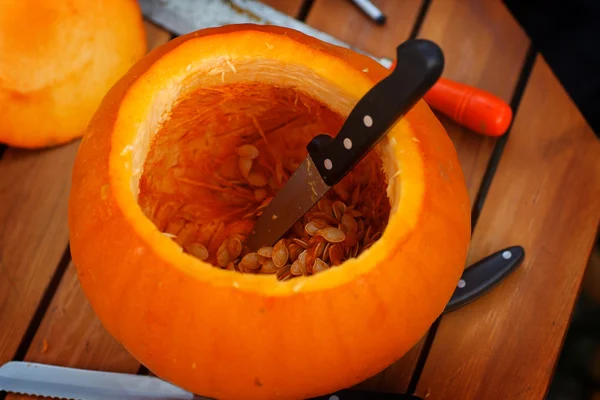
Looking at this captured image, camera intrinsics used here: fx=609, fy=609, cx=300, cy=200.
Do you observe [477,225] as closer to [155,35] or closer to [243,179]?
[243,179]

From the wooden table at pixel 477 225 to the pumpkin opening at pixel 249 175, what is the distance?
0.67ft

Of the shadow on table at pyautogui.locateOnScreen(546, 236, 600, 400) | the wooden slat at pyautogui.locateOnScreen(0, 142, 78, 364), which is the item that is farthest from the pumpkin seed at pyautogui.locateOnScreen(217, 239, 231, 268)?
the shadow on table at pyautogui.locateOnScreen(546, 236, 600, 400)

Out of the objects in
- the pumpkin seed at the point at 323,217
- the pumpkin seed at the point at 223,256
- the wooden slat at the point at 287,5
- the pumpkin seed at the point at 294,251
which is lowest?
the pumpkin seed at the point at 223,256

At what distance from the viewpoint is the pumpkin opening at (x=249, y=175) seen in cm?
63

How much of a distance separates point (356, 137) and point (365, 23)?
17.5 inches

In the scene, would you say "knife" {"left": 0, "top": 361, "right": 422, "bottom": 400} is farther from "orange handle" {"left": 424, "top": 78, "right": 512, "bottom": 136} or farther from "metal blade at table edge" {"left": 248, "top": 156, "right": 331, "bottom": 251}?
"orange handle" {"left": 424, "top": 78, "right": 512, "bottom": 136}

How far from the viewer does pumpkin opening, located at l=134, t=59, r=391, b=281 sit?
0.63 metres

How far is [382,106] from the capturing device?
0.47m

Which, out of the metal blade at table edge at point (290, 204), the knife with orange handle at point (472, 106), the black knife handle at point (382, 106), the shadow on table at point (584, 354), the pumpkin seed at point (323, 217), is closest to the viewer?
the black knife handle at point (382, 106)

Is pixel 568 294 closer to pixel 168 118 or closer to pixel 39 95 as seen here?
pixel 168 118

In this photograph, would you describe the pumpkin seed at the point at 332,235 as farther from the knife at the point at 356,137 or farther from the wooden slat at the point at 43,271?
the wooden slat at the point at 43,271

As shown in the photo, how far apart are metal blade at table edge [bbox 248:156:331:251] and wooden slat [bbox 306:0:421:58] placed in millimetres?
349

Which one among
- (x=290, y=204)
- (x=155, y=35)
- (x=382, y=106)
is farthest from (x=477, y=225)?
(x=155, y=35)

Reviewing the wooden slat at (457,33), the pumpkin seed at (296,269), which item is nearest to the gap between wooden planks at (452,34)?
the wooden slat at (457,33)
